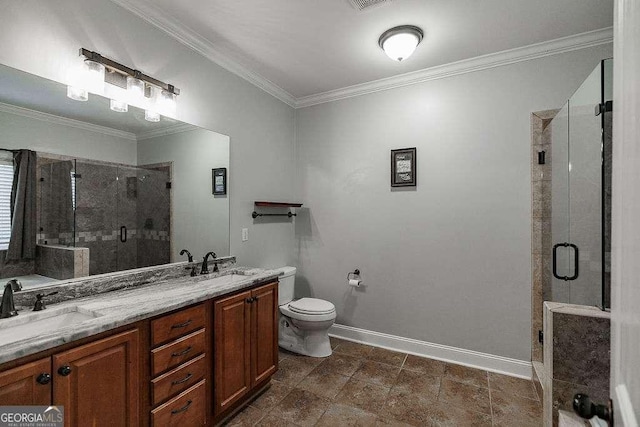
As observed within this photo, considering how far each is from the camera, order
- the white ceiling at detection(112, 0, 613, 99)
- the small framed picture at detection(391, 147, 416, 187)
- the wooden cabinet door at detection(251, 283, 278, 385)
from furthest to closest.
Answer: the small framed picture at detection(391, 147, 416, 187)
the wooden cabinet door at detection(251, 283, 278, 385)
the white ceiling at detection(112, 0, 613, 99)

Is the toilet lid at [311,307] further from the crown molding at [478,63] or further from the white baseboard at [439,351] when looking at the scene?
the crown molding at [478,63]

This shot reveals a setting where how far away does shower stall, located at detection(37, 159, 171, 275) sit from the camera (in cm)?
162

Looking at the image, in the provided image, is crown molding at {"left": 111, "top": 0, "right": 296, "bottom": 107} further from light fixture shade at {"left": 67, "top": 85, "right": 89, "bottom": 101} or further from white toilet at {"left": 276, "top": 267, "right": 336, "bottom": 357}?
white toilet at {"left": 276, "top": 267, "right": 336, "bottom": 357}

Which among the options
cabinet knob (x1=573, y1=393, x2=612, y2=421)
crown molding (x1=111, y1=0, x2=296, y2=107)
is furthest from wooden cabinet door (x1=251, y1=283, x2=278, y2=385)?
crown molding (x1=111, y1=0, x2=296, y2=107)

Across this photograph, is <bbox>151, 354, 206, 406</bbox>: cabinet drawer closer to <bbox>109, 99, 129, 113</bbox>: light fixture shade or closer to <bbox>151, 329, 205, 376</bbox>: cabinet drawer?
<bbox>151, 329, 205, 376</bbox>: cabinet drawer

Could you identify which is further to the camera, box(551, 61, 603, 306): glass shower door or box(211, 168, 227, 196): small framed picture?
box(211, 168, 227, 196): small framed picture

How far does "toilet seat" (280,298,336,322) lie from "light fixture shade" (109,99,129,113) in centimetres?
203

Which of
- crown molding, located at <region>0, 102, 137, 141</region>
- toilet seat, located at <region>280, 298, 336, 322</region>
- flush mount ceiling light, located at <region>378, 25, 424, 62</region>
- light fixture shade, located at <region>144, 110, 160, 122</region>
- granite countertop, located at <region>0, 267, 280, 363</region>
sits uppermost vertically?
flush mount ceiling light, located at <region>378, 25, 424, 62</region>

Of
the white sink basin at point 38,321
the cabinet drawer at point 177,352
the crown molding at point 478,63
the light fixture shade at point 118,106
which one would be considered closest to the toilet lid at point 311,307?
the cabinet drawer at point 177,352

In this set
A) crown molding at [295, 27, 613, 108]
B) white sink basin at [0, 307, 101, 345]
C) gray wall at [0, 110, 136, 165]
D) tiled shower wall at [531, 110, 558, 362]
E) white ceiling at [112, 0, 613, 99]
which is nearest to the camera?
white sink basin at [0, 307, 101, 345]

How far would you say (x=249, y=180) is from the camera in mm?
2873

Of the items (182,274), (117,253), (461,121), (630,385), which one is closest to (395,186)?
(461,121)

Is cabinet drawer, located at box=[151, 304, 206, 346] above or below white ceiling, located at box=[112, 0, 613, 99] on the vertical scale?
below

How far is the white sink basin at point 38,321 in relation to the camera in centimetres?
129
